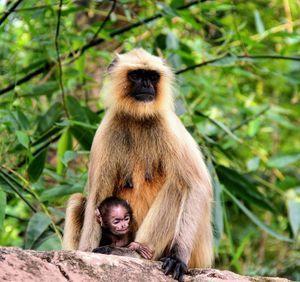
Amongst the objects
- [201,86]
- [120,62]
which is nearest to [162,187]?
[120,62]

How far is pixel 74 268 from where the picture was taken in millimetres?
4305

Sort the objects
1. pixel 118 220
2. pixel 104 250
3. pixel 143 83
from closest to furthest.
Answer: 1. pixel 104 250
2. pixel 118 220
3. pixel 143 83

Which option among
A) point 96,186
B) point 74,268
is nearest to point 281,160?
point 96,186

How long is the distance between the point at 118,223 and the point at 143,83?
124 cm

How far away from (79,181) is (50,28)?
1507 mm

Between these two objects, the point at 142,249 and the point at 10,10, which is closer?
the point at 142,249

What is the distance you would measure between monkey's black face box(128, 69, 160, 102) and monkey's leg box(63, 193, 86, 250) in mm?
888

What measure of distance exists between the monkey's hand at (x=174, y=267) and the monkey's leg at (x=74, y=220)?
1.40m

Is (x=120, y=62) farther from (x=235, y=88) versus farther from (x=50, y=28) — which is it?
(x=235, y=88)

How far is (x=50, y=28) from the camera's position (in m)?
7.65

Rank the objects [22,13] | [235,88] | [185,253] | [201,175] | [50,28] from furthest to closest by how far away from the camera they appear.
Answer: [235,88]
[50,28]
[22,13]
[201,175]
[185,253]

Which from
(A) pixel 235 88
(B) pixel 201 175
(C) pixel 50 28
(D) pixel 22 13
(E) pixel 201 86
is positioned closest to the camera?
(B) pixel 201 175

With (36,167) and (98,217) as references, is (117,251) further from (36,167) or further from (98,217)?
(36,167)

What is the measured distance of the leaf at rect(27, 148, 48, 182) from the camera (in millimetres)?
6699
